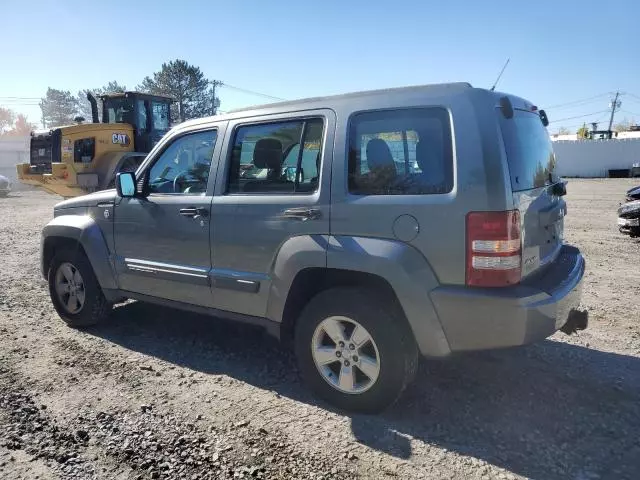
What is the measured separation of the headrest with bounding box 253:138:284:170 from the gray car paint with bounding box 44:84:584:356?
0.20 m

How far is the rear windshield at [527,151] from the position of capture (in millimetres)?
2855

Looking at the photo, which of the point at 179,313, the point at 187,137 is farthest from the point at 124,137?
the point at 187,137

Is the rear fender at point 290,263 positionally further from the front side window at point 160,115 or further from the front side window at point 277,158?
the front side window at point 160,115

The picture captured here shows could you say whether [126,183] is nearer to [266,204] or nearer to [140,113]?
[266,204]

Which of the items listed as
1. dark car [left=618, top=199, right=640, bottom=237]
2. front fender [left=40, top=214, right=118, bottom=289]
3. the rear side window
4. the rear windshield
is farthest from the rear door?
dark car [left=618, top=199, right=640, bottom=237]

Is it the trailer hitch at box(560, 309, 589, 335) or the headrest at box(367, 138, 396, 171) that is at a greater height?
the headrest at box(367, 138, 396, 171)

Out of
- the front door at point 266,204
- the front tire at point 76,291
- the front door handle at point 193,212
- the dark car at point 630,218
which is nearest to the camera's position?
the front door at point 266,204

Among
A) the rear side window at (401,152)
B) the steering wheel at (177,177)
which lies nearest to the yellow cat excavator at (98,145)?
the steering wheel at (177,177)

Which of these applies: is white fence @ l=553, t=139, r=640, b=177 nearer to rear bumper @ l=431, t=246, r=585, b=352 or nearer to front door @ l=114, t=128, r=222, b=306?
front door @ l=114, t=128, r=222, b=306

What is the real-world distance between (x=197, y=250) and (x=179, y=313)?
1836 mm

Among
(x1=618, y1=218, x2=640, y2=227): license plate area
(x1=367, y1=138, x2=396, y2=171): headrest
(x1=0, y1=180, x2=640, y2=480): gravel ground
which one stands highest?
(x1=367, y1=138, x2=396, y2=171): headrest

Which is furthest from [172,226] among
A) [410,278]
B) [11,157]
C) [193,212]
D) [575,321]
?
[11,157]

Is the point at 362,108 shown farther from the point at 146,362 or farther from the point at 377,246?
the point at 146,362

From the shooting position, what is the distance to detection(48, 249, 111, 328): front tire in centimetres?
479
